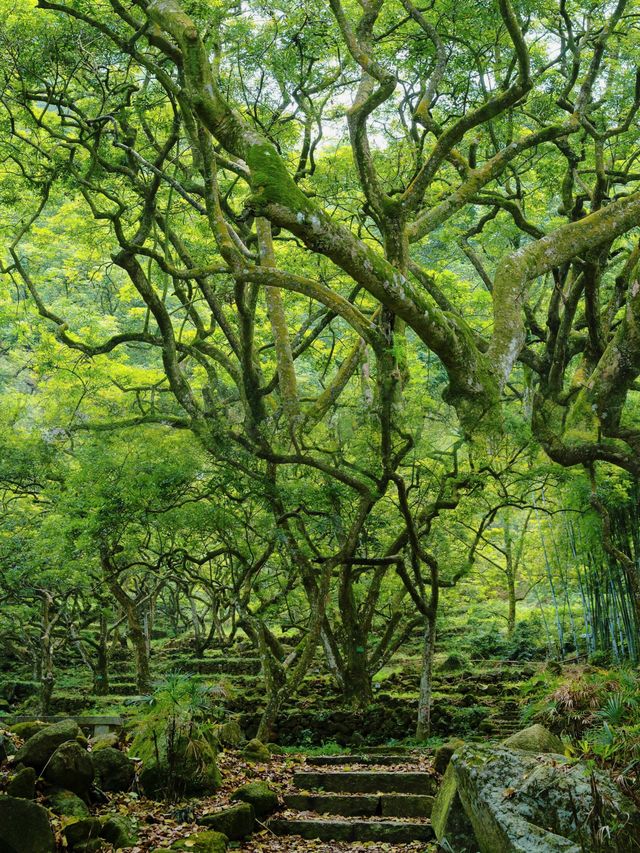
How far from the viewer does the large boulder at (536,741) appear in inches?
235

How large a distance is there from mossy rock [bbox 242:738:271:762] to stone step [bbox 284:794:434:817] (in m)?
1.44

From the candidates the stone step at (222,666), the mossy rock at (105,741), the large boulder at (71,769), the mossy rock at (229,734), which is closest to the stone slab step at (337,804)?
the mossy rock at (105,741)

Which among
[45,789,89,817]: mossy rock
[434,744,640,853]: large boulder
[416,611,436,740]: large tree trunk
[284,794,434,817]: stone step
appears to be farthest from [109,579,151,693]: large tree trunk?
[434,744,640,853]: large boulder

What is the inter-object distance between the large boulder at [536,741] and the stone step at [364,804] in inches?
54.8

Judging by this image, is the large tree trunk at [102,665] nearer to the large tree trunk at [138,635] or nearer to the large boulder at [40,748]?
the large tree trunk at [138,635]

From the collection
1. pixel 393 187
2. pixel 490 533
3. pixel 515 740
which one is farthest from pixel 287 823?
pixel 490 533

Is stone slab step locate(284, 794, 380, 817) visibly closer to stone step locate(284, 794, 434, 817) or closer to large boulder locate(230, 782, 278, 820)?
stone step locate(284, 794, 434, 817)

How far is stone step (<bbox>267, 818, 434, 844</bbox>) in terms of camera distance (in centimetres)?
645

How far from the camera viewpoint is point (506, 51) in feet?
35.9

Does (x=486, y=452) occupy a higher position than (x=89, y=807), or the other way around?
(x=486, y=452)

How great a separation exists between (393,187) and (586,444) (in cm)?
447

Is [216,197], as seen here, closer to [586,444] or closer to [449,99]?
[449,99]

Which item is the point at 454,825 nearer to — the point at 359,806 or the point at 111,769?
the point at 359,806

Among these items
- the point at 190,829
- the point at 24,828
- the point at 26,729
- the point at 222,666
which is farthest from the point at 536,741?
the point at 222,666
